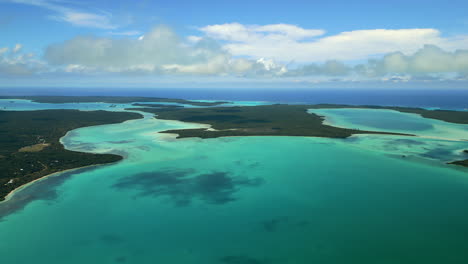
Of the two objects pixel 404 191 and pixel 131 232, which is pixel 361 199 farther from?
pixel 131 232

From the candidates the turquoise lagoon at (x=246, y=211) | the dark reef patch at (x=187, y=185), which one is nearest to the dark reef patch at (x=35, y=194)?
the turquoise lagoon at (x=246, y=211)

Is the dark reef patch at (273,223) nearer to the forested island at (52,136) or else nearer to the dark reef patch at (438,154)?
the forested island at (52,136)

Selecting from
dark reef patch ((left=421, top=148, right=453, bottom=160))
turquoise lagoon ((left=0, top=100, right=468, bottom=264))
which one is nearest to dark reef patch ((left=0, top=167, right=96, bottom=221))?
turquoise lagoon ((left=0, top=100, right=468, bottom=264))

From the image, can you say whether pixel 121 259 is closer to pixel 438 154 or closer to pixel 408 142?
pixel 438 154

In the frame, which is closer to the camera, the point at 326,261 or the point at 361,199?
the point at 326,261

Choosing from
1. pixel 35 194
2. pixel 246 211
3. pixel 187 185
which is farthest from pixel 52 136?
pixel 246 211

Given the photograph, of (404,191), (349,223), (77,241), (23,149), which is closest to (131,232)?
(77,241)
